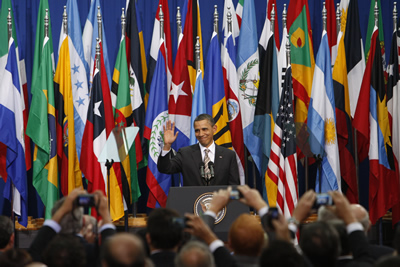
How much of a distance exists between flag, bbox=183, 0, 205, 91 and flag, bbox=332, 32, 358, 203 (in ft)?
5.70

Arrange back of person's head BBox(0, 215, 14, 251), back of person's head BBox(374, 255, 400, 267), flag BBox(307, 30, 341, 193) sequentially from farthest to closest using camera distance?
1. flag BBox(307, 30, 341, 193)
2. back of person's head BBox(0, 215, 14, 251)
3. back of person's head BBox(374, 255, 400, 267)

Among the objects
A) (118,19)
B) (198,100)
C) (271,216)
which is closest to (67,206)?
(271,216)

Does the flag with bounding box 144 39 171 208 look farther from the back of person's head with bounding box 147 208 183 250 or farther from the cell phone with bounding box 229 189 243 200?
the back of person's head with bounding box 147 208 183 250

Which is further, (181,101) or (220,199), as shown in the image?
(181,101)

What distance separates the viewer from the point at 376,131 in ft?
23.4

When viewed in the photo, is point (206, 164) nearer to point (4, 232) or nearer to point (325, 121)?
point (325, 121)

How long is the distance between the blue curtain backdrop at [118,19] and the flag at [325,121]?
77 cm

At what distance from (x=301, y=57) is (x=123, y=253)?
554 centimetres

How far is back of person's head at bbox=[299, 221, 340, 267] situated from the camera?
2596 millimetres

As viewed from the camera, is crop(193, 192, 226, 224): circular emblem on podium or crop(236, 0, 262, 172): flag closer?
crop(193, 192, 226, 224): circular emblem on podium

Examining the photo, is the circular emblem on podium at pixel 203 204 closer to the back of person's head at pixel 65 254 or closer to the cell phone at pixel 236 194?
the cell phone at pixel 236 194

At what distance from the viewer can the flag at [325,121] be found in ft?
23.0

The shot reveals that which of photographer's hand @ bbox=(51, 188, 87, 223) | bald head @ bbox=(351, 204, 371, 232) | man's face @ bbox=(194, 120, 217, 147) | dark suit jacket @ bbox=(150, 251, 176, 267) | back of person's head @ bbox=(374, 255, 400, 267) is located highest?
man's face @ bbox=(194, 120, 217, 147)

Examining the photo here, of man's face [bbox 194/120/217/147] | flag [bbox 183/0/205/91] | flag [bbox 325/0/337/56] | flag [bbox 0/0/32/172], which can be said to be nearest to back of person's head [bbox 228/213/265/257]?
man's face [bbox 194/120/217/147]
